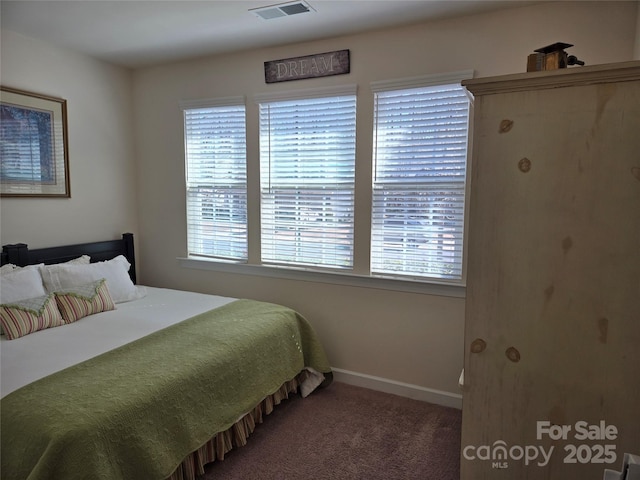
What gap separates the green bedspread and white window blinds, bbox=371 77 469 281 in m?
1.02

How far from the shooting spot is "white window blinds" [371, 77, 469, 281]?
2.66 m

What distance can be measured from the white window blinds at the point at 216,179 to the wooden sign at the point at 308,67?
374 mm

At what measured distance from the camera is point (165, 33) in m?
2.93

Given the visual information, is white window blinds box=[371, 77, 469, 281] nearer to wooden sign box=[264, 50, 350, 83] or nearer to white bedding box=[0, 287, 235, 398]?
wooden sign box=[264, 50, 350, 83]

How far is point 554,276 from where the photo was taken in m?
1.22

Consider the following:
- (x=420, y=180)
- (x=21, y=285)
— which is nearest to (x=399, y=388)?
(x=420, y=180)

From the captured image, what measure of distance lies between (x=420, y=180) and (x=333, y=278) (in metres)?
0.98

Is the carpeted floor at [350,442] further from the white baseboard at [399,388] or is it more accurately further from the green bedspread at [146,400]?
the green bedspread at [146,400]

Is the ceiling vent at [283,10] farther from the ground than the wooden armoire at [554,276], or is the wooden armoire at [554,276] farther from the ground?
the ceiling vent at [283,10]

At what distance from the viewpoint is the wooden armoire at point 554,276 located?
1.14 m

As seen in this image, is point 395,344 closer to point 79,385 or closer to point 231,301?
point 231,301

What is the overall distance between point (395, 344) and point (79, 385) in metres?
2.01

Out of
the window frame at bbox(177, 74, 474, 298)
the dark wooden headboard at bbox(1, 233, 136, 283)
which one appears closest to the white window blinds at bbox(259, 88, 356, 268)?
the window frame at bbox(177, 74, 474, 298)

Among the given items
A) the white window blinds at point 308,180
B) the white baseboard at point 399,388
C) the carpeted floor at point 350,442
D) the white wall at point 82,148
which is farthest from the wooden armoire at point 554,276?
the white wall at point 82,148
